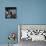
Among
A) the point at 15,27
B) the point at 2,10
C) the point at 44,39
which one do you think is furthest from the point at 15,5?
the point at 44,39

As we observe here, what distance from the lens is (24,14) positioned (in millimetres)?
3807

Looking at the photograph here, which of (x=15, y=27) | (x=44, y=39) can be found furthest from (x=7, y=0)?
(x=44, y=39)

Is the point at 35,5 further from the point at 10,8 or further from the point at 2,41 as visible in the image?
the point at 2,41

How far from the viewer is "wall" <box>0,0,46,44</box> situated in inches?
149

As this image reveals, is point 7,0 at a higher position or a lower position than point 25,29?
higher

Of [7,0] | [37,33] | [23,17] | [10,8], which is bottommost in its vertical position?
[37,33]

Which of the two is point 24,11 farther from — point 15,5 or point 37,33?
point 37,33

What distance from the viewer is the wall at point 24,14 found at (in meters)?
3.79

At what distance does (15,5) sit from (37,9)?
0.65m

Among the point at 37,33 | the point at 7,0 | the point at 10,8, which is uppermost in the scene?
the point at 7,0

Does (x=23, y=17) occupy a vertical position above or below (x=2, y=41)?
above

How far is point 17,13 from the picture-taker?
381 centimetres

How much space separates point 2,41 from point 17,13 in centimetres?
91

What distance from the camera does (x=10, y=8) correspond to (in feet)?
12.4
